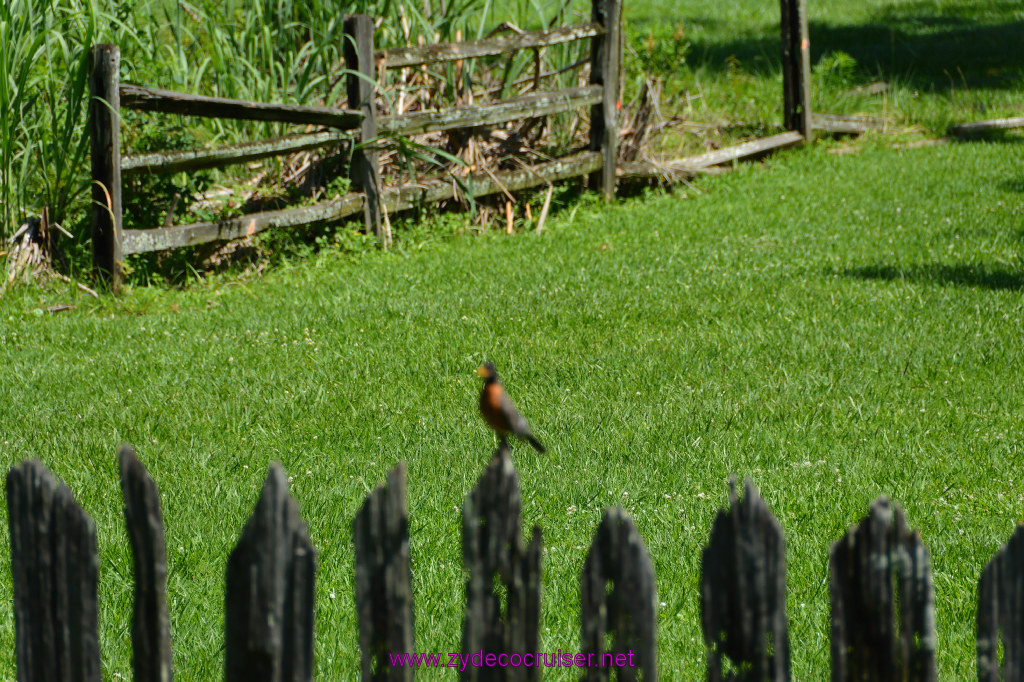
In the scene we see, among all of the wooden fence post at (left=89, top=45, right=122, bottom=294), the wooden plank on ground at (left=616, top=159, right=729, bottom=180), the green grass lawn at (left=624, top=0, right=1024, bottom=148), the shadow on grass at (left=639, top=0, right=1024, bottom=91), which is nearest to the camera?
the wooden fence post at (left=89, top=45, right=122, bottom=294)

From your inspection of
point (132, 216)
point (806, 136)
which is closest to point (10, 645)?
point (132, 216)

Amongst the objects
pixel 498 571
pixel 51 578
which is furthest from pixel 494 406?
pixel 51 578

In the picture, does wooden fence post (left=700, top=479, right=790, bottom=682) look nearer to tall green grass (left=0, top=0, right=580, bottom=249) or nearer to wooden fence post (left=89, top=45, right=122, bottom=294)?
wooden fence post (left=89, top=45, right=122, bottom=294)

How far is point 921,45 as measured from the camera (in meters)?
19.9

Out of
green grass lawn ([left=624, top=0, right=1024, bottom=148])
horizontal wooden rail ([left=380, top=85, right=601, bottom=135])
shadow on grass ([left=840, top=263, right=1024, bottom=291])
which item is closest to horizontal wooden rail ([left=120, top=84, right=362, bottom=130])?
horizontal wooden rail ([left=380, top=85, right=601, bottom=135])

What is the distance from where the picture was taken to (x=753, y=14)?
25.2 metres

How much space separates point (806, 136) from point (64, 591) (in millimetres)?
11683

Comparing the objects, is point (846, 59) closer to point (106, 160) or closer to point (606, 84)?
point (606, 84)

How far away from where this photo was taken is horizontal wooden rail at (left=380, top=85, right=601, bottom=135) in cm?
855

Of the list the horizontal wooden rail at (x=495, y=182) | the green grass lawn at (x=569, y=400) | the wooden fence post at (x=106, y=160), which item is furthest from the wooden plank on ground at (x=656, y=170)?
the wooden fence post at (x=106, y=160)

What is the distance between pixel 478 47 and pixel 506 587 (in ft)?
25.7

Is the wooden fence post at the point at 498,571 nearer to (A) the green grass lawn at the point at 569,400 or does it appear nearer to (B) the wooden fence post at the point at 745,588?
(B) the wooden fence post at the point at 745,588

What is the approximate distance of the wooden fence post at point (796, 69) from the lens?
40.1ft

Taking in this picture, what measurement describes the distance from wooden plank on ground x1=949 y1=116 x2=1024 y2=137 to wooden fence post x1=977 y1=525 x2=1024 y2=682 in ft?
39.6
